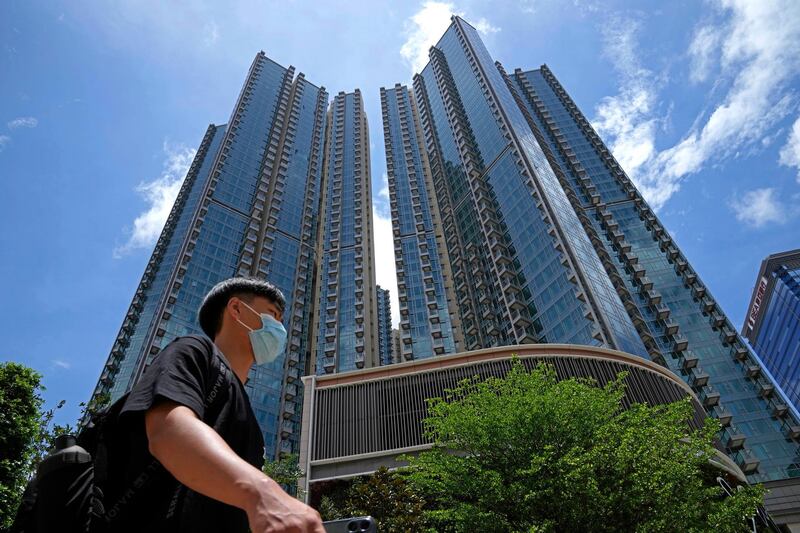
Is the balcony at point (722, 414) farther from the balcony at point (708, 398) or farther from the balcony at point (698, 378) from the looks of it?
the balcony at point (698, 378)

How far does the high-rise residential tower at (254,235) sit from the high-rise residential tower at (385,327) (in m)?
18.7

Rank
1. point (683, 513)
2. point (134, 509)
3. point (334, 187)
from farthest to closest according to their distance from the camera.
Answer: point (334, 187) < point (683, 513) < point (134, 509)

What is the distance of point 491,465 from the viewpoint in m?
12.7

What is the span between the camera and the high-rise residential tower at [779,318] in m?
73.1

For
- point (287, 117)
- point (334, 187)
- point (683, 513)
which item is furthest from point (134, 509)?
point (287, 117)

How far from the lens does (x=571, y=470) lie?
11.4m

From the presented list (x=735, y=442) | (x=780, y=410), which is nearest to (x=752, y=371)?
(x=780, y=410)

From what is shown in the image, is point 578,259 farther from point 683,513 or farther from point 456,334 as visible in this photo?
point 683,513

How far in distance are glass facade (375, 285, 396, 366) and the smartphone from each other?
73502 mm

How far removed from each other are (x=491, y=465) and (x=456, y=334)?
4458 centimetres

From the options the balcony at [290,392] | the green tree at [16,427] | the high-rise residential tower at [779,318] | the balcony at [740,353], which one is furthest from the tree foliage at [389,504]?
the high-rise residential tower at [779,318]

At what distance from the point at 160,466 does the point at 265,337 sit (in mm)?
967

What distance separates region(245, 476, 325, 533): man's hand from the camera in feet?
4.10

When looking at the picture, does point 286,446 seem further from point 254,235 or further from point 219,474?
point 219,474
